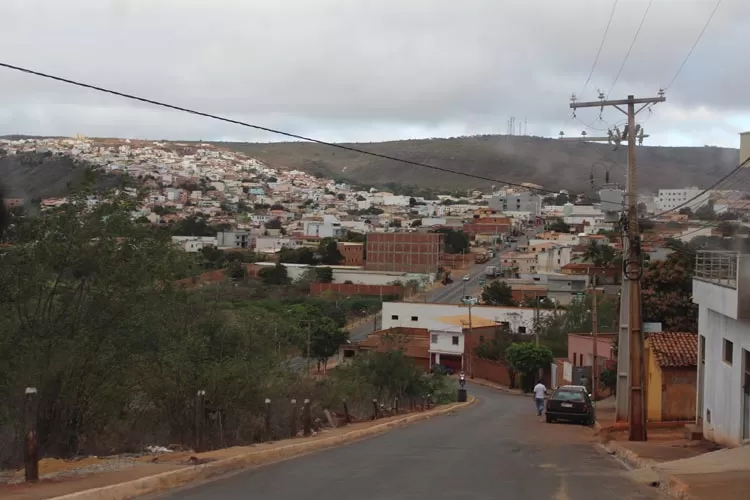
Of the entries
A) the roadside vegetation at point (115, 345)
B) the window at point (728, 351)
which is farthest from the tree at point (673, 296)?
the roadside vegetation at point (115, 345)

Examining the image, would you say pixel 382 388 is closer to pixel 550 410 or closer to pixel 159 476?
pixel 550 410

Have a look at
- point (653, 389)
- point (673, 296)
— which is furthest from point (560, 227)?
point (653, 389)

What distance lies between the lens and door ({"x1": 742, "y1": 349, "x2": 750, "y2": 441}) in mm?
18297

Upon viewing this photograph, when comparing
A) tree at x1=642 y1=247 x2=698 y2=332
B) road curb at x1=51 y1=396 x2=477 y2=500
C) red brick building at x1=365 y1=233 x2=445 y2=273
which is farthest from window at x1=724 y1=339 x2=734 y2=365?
red brick building at x1=365 y1=233 x2=445 y2=273

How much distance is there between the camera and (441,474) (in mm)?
14188

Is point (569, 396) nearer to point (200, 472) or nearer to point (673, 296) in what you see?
point (673, 296)

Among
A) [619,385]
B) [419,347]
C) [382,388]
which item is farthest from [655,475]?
[419,347]

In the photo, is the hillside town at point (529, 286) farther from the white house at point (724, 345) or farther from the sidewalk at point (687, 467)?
the sidewalk at point (687, 467)

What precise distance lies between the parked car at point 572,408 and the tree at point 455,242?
385 feet

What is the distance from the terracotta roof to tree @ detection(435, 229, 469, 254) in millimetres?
116998

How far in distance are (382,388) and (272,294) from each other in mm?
55871

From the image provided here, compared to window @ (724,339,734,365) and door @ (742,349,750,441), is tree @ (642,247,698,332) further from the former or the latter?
door @ (742,349,750,441)

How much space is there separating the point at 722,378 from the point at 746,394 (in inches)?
72.5

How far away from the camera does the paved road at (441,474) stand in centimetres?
1197
